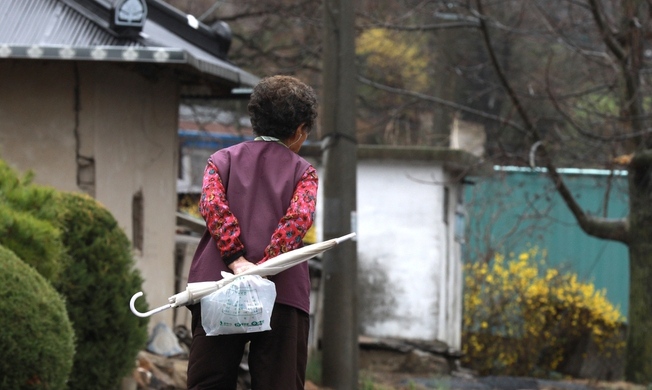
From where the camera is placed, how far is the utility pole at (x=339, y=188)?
10.2 meters

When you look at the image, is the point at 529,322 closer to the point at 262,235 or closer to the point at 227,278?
the point at 262,235

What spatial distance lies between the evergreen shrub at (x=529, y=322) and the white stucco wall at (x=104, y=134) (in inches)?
226

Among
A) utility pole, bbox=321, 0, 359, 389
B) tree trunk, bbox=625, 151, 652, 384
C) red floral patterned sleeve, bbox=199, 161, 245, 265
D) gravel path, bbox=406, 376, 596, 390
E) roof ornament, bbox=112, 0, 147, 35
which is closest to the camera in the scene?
red floral patterned sleeve, bbox=199, 161, 245, 265

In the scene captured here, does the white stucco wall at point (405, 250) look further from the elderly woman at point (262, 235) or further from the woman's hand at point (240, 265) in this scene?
the woman's hand at point (240, 265)

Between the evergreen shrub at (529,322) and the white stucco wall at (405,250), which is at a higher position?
Answer: the white stucco wall at (405,250)

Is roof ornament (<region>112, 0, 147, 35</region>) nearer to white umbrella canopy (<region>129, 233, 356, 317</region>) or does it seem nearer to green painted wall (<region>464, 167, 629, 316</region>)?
white umbrella canopy (<region>129, 233, 356, 317</region>)

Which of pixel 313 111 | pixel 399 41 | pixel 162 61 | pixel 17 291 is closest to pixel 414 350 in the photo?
pixel 162 61

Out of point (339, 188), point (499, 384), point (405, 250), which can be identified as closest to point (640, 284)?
point (499, 384)

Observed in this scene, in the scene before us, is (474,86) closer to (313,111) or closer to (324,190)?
(324,190)

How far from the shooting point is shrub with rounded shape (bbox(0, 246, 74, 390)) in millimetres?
5402

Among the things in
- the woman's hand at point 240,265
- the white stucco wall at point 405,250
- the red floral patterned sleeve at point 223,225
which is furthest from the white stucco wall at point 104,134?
the woman's hand at point 240,265

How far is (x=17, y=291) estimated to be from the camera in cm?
549

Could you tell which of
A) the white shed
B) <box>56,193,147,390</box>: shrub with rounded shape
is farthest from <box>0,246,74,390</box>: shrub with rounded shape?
the white shed

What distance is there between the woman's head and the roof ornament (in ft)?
16.2
